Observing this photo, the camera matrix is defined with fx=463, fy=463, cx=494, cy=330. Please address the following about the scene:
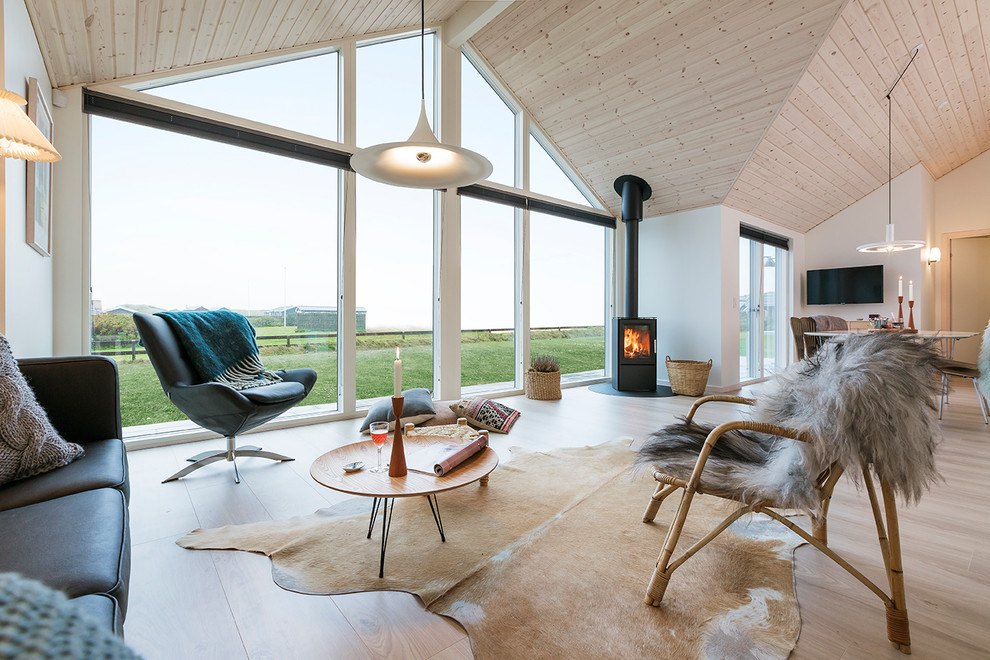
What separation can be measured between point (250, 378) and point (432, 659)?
2337 mm

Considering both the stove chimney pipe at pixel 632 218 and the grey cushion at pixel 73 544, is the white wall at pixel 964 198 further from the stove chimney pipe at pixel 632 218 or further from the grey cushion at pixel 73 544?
the grey cushion at pixel 73 544

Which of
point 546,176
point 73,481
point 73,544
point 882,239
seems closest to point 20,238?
point 73,481

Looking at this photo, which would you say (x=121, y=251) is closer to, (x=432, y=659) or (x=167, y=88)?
(x=167, y=88)

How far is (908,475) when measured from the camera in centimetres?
134

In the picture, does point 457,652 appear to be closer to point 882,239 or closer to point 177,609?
point 177,609

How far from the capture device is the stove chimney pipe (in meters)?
5.69

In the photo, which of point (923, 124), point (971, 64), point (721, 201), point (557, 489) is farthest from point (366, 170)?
point (923, 124)

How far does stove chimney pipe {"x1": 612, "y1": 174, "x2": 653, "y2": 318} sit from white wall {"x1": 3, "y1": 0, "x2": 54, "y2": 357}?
5219mm

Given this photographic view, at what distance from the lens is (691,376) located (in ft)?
17.5

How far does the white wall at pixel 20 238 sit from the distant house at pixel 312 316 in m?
1.42

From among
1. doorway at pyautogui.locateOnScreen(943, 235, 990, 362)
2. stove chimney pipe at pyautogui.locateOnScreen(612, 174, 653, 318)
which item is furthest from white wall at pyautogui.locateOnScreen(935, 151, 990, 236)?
stove chimney pipe at pyautogui.locateOnScreen(612, 174, 653, 318)

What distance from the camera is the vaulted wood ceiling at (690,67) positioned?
3014mm

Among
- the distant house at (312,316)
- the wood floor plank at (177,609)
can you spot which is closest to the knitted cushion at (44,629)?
the wood floor plank at (177,609)

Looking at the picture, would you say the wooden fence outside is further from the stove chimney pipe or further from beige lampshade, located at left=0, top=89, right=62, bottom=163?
beige lampshade, located at left=0, top=89, right=62, bottom=163
